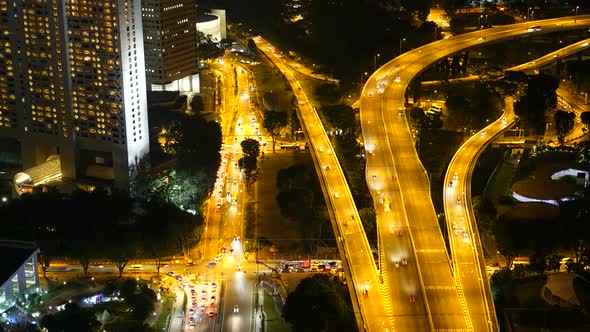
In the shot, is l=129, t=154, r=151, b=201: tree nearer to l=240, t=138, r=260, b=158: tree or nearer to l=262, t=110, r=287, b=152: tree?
l=240, t=138, r=260, b=158: tree

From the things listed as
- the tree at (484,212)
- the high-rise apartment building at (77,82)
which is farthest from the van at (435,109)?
the high-rise apartment building at (77,82)

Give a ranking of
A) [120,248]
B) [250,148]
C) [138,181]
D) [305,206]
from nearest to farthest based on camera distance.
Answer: [120,248] < [305,206] < [138,181] < [250,148]

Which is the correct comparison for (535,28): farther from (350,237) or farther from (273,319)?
(273,319)

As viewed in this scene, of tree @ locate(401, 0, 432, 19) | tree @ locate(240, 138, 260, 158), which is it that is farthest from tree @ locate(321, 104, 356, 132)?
tree @ locate(401, 0, 432, 19)

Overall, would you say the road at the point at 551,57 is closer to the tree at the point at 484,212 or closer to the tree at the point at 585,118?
the tree at the point at 585,118

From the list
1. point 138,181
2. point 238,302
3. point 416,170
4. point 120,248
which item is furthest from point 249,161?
point 238,302
